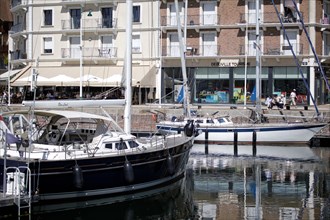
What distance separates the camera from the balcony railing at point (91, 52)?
62.8m

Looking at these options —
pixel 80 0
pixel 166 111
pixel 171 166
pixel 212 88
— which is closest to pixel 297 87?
pixel 212 88

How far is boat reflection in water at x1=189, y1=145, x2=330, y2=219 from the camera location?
2277 centimetres

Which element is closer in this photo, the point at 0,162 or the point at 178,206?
the point at 0,162

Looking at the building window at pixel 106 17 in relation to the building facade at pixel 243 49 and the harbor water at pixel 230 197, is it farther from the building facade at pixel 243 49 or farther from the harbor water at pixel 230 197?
the harbor water at pixel 230 197

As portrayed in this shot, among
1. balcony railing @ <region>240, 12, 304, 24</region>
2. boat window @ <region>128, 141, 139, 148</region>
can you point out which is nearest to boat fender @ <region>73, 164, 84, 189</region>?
boat window @ <region>128, 141, 139, 148</region>

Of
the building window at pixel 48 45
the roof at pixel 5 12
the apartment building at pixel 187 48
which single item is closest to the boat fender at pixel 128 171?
the apartment building at pixel 187 48

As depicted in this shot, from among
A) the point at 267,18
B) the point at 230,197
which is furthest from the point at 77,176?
the point at 267,18

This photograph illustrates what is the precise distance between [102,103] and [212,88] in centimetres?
3694

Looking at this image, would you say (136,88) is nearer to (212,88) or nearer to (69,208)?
(212,88)

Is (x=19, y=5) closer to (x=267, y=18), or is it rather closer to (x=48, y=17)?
(x=48, y=17)

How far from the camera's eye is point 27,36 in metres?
66.8

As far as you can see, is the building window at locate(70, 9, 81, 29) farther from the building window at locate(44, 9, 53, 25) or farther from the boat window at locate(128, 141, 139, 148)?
the boat window at locate(128, 141, 139, 148)

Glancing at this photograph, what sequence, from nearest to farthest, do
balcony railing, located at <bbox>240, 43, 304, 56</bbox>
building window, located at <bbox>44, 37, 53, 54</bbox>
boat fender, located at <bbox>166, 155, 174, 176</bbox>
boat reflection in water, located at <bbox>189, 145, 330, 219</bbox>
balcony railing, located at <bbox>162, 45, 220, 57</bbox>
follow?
boat reflection in water, located at <bbox>189, 145, 330, 219</bbox> < boat fender, located at <bbox>166, 155, 174, 176</bbox> < balcony railing, located at <bbox>240, 43, 304, 56</bbox> < balcony railing, located at <bbox>162, 45, 220, 57</bbox> < building window, located at <bbox>44, 37, 53, 54</bbox>

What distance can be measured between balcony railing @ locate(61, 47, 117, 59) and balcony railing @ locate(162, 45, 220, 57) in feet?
17.6
